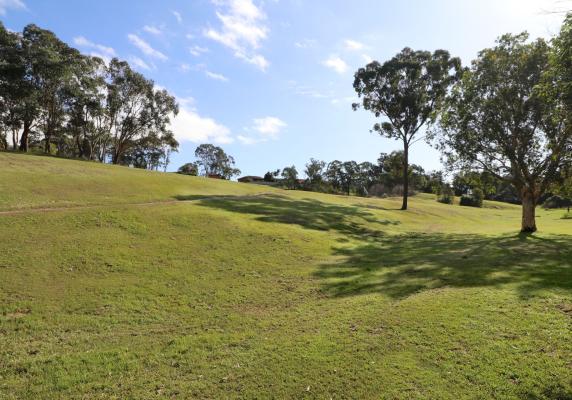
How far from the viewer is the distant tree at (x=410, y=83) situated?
4384 centimetres

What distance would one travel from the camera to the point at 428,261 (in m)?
17.1

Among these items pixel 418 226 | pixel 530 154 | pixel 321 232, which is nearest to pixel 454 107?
pixel 530 154

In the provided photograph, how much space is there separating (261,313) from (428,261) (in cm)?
954

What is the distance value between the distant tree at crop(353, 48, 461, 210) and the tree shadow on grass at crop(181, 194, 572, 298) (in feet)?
69.9

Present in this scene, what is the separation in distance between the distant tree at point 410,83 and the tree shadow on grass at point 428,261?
69.9 ft

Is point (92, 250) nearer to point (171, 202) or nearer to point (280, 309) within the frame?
point (280, 309)

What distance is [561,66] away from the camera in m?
13.6

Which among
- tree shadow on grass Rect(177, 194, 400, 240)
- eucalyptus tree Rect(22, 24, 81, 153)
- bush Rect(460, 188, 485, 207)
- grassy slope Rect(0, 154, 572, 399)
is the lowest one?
grassy slope Rect(0, 154, 572, 399)

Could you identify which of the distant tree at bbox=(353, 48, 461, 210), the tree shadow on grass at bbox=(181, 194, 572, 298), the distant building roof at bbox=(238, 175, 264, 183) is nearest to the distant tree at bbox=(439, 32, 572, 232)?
the tree shadow on grass at bbox=(181, 194, 572, 298)

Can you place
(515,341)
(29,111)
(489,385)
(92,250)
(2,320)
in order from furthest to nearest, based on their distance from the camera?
1. (29,111)
2. (92,250)
3. (2,320)
4. (515,341)
5. (489,385)

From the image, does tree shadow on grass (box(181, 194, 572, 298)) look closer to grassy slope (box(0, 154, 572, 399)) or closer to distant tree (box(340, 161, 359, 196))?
grassy slope (box(0, 154, 572, 399))

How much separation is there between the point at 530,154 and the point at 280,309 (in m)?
24.3

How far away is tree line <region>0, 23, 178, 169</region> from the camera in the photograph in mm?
48500

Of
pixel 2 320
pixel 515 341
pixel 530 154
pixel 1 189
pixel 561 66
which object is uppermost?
pixel 561 66
